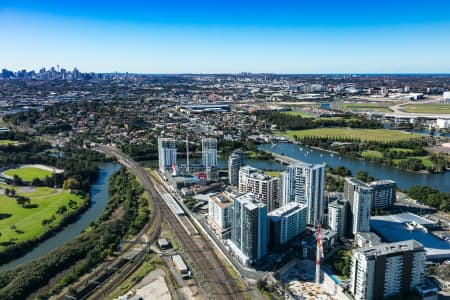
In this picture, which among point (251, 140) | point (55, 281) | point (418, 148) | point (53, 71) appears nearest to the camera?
point (55, 281)

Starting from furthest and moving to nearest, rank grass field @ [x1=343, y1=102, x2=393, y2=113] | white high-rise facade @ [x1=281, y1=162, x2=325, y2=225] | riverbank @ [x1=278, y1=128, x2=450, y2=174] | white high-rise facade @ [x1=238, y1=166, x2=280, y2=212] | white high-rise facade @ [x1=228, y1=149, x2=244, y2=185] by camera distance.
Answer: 1. grass field @ [x1=343, y1=102, x2=393, y2=113]
2. riverbank @ [x1=278, y1=128, x2=450, y2=174]
3. white high-rise facade @ [x1=228, y1=149, x2=244, y2=185]
4. white high-rise facade @ [x1=238, y1=166, x2=280, y2=212]
5. white high-rise facade @ [x1=281, y1=162, x2=325, y2=225]

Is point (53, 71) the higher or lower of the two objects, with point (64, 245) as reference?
higher

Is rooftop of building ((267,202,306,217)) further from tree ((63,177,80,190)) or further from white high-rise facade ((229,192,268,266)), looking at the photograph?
tree ((63,177,80,190))

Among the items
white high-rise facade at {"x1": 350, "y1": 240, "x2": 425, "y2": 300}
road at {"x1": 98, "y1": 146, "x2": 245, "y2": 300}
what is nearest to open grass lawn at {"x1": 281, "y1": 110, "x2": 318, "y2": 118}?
road at {"x1": 98, "y1": 146, "x2": 245, "y2": 300}

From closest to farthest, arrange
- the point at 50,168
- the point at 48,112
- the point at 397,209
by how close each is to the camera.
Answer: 1. the point at 397,209
2. the point at 50,168
3. the point at 48,112

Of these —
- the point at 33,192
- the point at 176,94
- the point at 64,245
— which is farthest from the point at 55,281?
the point at 176,94

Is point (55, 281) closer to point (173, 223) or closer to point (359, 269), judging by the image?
point (173, 223)

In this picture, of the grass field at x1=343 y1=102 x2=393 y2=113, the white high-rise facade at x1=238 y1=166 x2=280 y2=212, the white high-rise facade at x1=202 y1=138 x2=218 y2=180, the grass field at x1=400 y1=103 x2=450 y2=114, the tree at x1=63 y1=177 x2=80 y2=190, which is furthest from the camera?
the grass field at x1=343 y1=102 x2=393 y2=113

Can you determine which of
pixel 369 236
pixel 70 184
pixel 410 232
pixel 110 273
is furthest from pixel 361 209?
pixel 70 184
